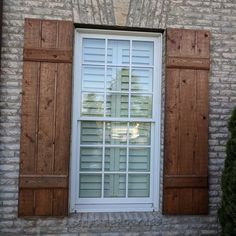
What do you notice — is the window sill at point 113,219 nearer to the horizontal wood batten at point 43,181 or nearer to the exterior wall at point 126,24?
the exterior wall at point 126,24

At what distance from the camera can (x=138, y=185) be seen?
4.80 m

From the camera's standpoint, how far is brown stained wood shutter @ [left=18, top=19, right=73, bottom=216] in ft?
14.4

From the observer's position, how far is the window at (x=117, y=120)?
15.4ft

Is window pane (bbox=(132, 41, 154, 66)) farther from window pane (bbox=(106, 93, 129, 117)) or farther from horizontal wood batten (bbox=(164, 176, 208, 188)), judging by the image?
horizontal wood batten (bbox=(164, 176, 208, 188))

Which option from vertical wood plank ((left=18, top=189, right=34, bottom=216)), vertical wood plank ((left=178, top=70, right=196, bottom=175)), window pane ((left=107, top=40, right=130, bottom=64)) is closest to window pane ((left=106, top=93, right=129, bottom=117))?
window pane ((left=107, top=40, right=130, bottom=64))

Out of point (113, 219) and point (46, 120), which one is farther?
point (113, 219)

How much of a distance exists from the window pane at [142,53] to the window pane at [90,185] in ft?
4.76

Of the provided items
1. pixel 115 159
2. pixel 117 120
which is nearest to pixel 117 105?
pixel 117 120

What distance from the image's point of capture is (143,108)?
4.82 meters

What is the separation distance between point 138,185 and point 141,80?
1259 millimetres

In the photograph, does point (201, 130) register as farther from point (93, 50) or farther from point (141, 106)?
point (93, 50)

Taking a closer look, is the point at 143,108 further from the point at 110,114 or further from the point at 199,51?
the point at 199,51

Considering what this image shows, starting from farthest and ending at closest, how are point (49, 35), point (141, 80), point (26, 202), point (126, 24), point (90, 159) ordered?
point (141, 80), point (90, 159), point (126, 24), point (49, 35), point (26, 202)

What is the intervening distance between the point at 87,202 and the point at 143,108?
1291 millimetres
